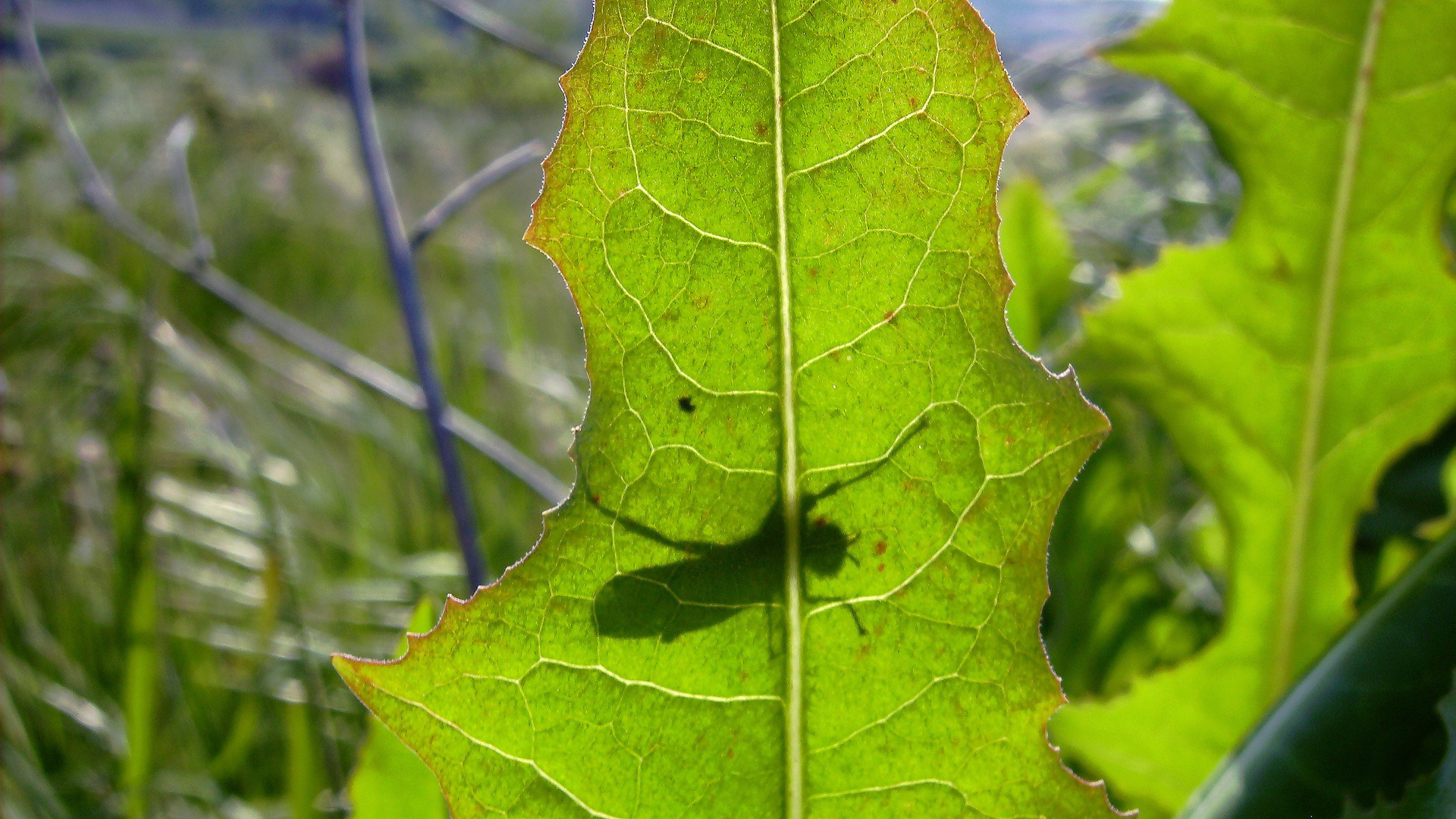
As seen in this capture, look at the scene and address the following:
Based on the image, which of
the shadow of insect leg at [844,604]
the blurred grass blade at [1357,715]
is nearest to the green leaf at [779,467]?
the shadow of insect leg at [844,604]

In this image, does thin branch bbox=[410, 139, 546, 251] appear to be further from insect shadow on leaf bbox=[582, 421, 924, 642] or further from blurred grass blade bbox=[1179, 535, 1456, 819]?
blurred grass blade bbox=[1179, 535, 1456, 819]

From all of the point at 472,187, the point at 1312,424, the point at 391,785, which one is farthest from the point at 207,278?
the point at 1312,424

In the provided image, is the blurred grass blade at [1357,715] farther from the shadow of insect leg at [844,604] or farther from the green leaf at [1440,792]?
the shadow of insect leg at [844,604]

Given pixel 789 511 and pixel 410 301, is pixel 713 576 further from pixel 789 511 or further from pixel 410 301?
pixel 410 301

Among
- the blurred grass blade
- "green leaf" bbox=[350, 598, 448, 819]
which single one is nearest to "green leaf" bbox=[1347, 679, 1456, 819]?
the blurred grass blade

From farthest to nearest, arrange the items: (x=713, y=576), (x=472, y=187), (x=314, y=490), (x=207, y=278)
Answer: (x=314, y=490) < (x=207, y=278) < (x=472, y=187) < (x=713, y=576)

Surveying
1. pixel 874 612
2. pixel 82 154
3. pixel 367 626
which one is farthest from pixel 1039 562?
pixel 367 626
